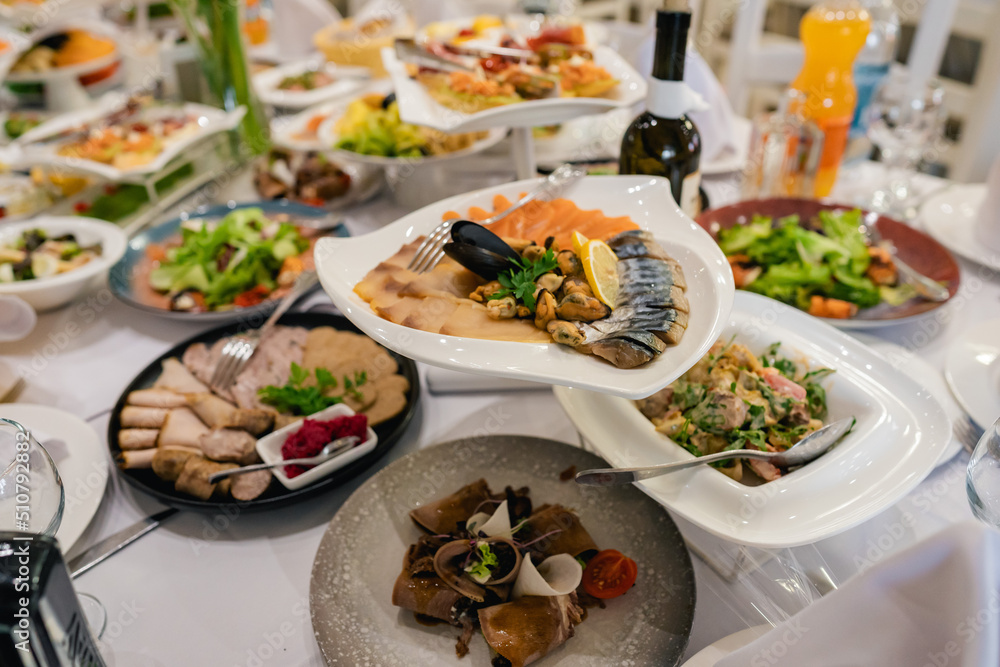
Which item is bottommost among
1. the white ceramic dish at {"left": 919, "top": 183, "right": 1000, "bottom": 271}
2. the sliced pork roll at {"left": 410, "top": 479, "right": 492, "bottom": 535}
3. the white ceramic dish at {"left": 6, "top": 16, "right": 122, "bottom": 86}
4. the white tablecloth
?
the white tablecloth

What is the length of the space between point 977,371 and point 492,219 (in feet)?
2.83

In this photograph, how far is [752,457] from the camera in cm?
84

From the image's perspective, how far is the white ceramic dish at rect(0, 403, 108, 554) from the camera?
0.98 meters

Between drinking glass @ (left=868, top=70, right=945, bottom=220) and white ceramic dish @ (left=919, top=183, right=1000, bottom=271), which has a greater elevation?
drinking glass @ (left=868, top=70, right=945, bottom=220)

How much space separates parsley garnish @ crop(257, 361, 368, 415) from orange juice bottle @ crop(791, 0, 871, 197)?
1.27m

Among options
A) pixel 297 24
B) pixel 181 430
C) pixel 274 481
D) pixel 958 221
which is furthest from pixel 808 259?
pixel 297 24

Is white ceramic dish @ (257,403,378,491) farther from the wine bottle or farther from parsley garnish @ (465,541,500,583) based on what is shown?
the wine bottle

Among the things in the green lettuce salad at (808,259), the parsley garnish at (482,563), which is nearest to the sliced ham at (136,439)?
the parsley garnish at (482,563)

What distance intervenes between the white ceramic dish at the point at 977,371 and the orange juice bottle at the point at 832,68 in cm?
62

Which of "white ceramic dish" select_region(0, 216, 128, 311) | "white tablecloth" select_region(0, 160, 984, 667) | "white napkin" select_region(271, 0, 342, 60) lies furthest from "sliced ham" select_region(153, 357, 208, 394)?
"white napkin" select_region(271, 0, 342, 60)

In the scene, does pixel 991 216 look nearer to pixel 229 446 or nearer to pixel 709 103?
pixel 709 103

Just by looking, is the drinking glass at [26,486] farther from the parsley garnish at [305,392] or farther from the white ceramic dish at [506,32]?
the white ceramic dish at [506,32]

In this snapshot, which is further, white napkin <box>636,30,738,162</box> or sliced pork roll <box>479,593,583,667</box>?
white napkin <box>636,30,738,162</box>

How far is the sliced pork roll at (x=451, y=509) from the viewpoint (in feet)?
2.96
